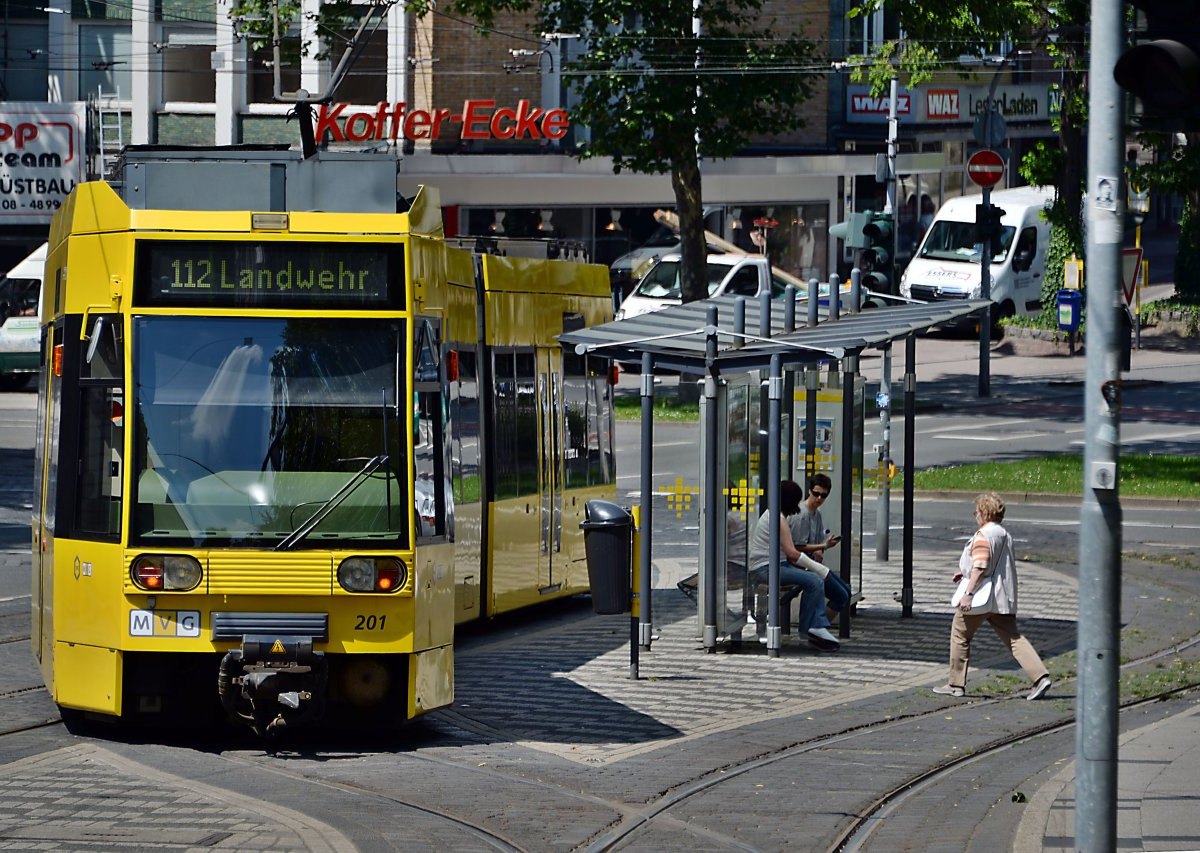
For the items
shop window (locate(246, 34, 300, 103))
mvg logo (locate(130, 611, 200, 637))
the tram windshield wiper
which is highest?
shop window (locate(246, 34, 300, 103))

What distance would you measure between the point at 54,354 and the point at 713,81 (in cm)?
2403

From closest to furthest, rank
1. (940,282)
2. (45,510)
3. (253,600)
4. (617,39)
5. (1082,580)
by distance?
(1082,580) < (253,600) < (45,510) < (617,39) < (940,282)

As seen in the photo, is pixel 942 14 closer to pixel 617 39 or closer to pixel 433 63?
pixel 617 39

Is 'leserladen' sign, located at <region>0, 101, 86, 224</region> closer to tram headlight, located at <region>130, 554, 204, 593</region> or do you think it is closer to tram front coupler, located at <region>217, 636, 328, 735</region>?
tram headlight, located at <region>130, 554, 204, 593</region>

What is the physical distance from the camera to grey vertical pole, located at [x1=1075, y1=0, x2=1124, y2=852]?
298 inches

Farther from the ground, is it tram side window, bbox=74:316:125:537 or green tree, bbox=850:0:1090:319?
green tree, bbox=850:0:1090:319

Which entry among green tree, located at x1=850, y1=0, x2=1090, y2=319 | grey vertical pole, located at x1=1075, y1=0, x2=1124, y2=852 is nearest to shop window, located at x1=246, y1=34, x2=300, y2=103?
green tree, located at x1=850, y1=0, x2=1090, y2=319

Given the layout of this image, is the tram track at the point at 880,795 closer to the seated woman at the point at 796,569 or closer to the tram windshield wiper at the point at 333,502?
the seated woman at the point at 796,569

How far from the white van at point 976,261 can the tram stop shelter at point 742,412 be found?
29.0 metres

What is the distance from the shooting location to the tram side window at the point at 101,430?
36.1ft

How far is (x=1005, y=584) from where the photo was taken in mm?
13461

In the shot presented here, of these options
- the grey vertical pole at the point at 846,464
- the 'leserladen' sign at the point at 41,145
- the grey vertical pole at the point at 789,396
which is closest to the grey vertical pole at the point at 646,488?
the grey vertical pole at the point at 789,396

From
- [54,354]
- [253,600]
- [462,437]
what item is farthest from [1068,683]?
[54,354]

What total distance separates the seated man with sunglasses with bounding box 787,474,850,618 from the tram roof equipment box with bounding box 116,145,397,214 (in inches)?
191
